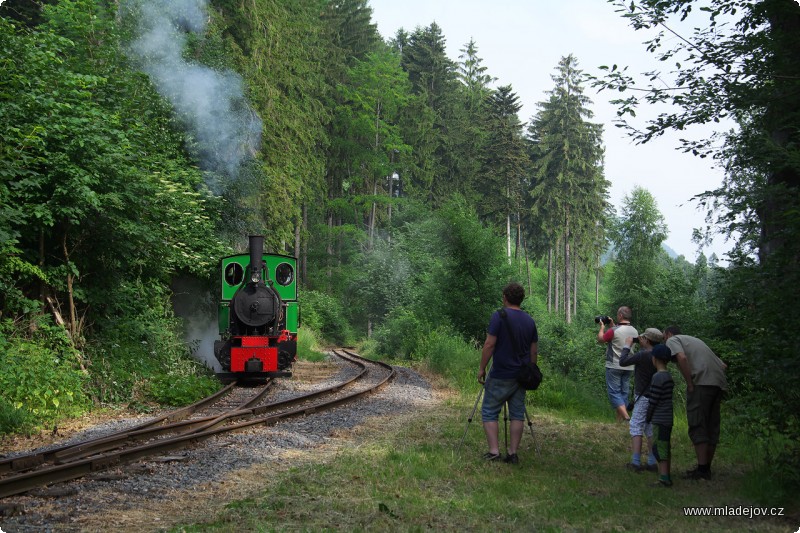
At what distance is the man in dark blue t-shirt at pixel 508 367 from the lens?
7.16 metres

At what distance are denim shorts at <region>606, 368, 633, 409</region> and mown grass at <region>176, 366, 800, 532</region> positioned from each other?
588mm

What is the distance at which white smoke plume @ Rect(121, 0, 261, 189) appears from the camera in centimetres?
1953

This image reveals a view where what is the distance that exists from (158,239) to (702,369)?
977cm

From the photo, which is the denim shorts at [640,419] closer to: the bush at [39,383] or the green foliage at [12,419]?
the green foliage at [12,419]

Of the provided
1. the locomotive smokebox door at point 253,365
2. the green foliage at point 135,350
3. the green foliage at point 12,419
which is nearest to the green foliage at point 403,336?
the locomotive smokebox door at point 253,365

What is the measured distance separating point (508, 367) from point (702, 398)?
192 centimetres

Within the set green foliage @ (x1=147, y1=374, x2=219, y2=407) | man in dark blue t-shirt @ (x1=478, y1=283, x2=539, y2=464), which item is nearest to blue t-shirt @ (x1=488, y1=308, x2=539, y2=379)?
man in dark blue t-shirt @ (x1=478, y1=283, x2=539, y2=464)

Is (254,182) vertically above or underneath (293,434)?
above

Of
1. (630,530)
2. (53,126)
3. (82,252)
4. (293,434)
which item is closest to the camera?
(630,530)

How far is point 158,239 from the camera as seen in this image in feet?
42.0

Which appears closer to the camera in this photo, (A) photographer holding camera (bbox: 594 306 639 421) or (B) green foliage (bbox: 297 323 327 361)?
(A) photographer holding camera (bbox: 594 306 639 421)

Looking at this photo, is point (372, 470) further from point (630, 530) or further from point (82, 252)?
point (82, 252)

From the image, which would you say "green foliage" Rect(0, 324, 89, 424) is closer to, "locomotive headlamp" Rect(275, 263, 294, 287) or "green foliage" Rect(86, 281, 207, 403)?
"green foliage" Rect(86, 281, 207, 403)

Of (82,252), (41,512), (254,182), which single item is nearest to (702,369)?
(41,512)
